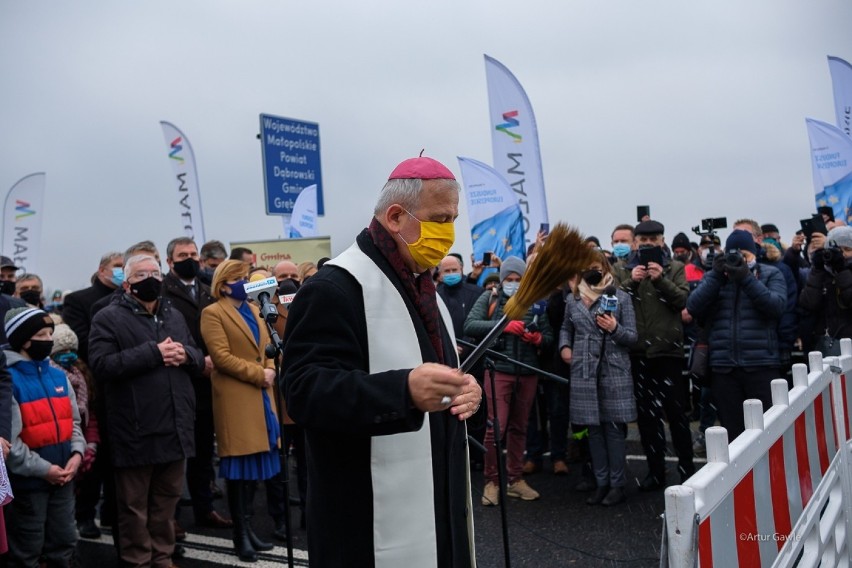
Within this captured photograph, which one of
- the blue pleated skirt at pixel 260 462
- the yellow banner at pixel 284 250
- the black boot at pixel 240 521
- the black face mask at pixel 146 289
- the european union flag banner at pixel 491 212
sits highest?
the european union flag banner at pixel 491 212

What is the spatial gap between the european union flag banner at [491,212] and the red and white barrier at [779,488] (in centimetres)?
712

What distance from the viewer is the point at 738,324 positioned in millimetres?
6887

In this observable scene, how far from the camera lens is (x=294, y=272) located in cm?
793

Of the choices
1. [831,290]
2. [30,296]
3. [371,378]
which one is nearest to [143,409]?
[371,378]

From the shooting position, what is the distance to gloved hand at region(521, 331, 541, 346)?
7.61 meters

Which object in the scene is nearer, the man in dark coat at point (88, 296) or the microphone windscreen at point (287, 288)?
the microphone windscreen at point (287, 288)

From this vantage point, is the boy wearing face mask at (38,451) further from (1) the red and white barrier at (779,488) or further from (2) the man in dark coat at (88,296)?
(1) the red and white barrier at (779,488)

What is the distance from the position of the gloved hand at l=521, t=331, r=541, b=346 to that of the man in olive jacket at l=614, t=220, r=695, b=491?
87 centimetres

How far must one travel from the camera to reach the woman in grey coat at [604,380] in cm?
712

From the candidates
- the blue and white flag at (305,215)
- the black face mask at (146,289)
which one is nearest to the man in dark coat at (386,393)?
the black face mask at (146,289)

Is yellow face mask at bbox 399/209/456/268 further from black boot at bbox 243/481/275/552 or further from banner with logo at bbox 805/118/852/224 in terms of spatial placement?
banner with logo at bbox 805/118/852/224

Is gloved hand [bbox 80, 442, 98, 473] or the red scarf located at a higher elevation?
the red scarf

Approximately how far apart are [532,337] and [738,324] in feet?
5.91

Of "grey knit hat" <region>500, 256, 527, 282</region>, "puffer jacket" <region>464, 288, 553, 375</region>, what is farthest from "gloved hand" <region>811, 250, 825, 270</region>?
"grey knit hat" <region>500, 256, 527, 282</region>
